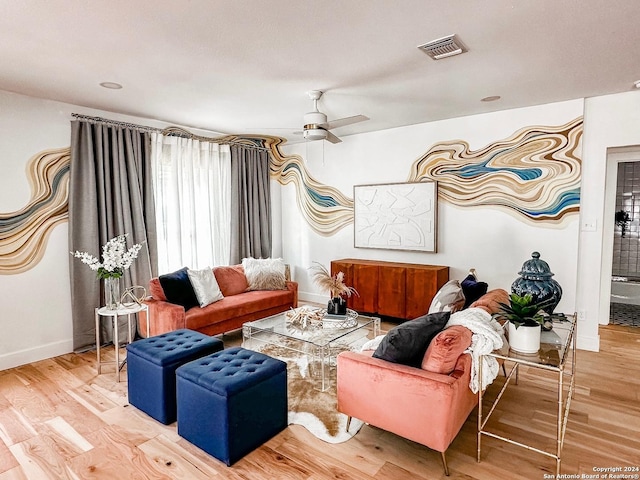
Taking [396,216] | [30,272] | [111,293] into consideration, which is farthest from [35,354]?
[396,216]

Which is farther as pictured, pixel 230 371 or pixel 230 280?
pixel 230 280

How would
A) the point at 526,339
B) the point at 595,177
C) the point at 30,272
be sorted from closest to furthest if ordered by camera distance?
the point at 526,339, the point at 30,272, the point at 595,177

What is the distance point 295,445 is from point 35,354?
308cm

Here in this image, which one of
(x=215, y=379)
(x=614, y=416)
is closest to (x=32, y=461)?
(x=215, y=379)

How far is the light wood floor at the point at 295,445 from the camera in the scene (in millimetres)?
2098

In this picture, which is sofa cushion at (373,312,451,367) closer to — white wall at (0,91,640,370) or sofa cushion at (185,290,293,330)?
sofa cushion at (185,290,293,330)

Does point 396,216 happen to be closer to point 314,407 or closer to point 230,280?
point 230,280

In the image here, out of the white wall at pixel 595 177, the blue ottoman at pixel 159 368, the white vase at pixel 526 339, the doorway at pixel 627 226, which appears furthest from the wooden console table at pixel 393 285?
the doorway at pixel 627 226

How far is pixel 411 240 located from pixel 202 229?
294cm

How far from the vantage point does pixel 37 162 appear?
3.71 meters

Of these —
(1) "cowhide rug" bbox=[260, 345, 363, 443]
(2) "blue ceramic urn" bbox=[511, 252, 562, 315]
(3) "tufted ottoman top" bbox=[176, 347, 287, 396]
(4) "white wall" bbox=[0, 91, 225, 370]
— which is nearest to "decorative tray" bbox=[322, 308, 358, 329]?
(1) "cowhide rug" bbox=[260, 345, 363, 443]

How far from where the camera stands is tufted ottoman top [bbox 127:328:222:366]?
2.60 meters

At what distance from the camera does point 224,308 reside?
4062 millimetres

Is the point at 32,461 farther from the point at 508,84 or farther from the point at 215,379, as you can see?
the point at 508,84
